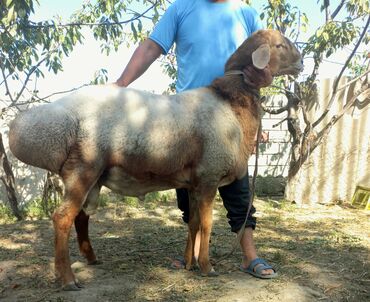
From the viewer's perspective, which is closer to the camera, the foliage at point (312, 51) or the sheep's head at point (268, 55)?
the sheep's head at point (268, 55)

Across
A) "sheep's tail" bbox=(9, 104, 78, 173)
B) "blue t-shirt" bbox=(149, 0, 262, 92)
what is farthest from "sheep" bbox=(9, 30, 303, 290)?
"blue t-shirt" bbox=(149, 0, 262, 92)

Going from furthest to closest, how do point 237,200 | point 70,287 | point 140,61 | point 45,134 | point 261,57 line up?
1. point 237,200
2. point 140,61
3. point 261,57
4. point 70,287
5. point 45,134

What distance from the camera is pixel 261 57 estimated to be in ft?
10.2

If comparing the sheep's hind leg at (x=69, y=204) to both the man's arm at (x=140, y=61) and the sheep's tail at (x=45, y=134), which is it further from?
the man's arm at (x=140, y=61)

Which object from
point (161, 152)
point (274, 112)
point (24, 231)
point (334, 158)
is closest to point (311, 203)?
point (334, 158)

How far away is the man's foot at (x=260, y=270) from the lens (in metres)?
3.25

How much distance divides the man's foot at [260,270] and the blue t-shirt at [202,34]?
1.44 m

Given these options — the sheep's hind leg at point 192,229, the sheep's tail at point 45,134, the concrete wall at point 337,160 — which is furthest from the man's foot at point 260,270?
the concrete wall at point 337,160

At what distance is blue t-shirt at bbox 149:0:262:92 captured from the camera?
11.0 feet

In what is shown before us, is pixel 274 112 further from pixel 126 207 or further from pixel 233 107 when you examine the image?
pixel 233 107

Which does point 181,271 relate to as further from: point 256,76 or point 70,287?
point 256,76

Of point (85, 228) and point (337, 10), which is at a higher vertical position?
point (337, 10)

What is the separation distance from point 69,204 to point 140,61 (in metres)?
1.21

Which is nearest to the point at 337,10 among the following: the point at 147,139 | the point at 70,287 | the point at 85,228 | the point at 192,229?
the point at 192,229
